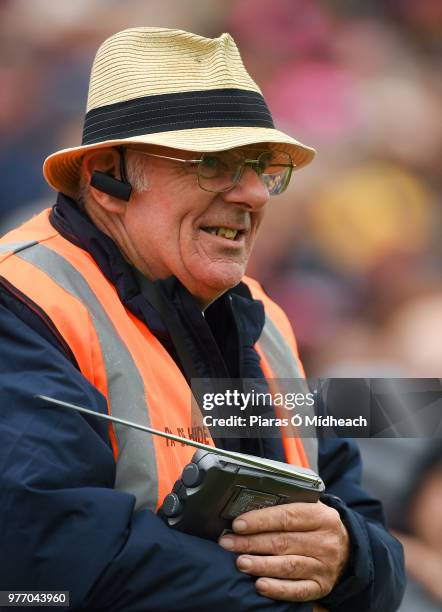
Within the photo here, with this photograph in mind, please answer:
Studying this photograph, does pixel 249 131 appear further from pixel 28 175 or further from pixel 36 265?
pixel 28 175

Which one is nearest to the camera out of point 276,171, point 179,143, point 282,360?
point 179,143

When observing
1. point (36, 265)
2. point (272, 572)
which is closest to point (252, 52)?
point (36, 265)

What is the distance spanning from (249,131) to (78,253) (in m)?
0.45

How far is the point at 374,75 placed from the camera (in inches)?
176

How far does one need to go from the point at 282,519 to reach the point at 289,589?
5.0 inches

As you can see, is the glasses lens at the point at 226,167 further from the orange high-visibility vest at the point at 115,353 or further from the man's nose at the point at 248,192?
the orange high-visibility vest at the point at 115,353

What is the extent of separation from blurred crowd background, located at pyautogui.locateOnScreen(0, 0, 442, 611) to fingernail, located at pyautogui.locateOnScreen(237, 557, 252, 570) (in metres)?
2.09

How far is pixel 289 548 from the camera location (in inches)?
74.1

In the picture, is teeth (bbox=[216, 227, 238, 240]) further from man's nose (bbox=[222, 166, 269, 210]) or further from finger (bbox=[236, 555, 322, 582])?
finger (bbox=[236, 555, 322, 582])

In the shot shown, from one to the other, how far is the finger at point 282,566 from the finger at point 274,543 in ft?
0.04

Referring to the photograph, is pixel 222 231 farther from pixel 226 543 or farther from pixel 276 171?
pixel 226 543

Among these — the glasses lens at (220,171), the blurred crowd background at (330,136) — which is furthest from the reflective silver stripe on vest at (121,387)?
the blurred crowd background at (330,136)

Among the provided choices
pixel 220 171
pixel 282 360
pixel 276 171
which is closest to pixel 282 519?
pixel 282 360

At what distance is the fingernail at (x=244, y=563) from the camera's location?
1820 mm
